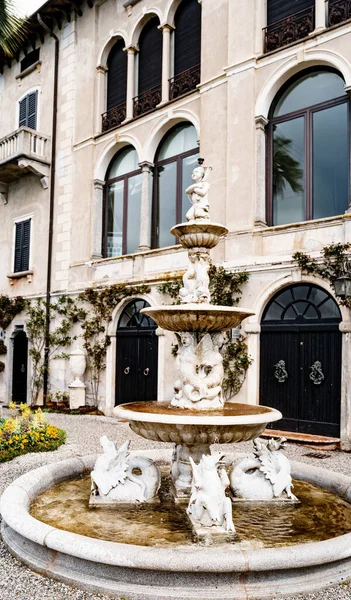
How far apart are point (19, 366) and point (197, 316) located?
14.2 m

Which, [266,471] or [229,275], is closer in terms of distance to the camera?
[266,471]

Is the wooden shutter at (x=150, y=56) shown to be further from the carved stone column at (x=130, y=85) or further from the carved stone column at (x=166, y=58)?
the carved stone column at (x=166, y=58)

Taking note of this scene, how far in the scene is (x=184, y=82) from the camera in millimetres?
13227

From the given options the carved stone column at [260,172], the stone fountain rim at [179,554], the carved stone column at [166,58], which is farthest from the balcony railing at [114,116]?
the stone fountain rim at [179,554]

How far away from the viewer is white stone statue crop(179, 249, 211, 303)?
6098 millimetres

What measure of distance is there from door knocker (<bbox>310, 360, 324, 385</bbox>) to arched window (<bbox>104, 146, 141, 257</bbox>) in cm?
644

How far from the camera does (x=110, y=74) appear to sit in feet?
51.5

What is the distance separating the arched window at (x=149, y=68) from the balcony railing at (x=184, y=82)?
56 centimetres

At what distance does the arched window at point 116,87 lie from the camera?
1512 centimetres

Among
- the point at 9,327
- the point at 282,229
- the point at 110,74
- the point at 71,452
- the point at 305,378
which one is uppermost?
the point at 110,74

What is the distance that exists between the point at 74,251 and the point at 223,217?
5.86m

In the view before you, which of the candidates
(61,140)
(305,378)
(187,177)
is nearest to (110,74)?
(61,140)

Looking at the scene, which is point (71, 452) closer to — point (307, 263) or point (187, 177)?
point (307, 263)

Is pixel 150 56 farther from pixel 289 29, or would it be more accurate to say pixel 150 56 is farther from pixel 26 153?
pixel 26 153
